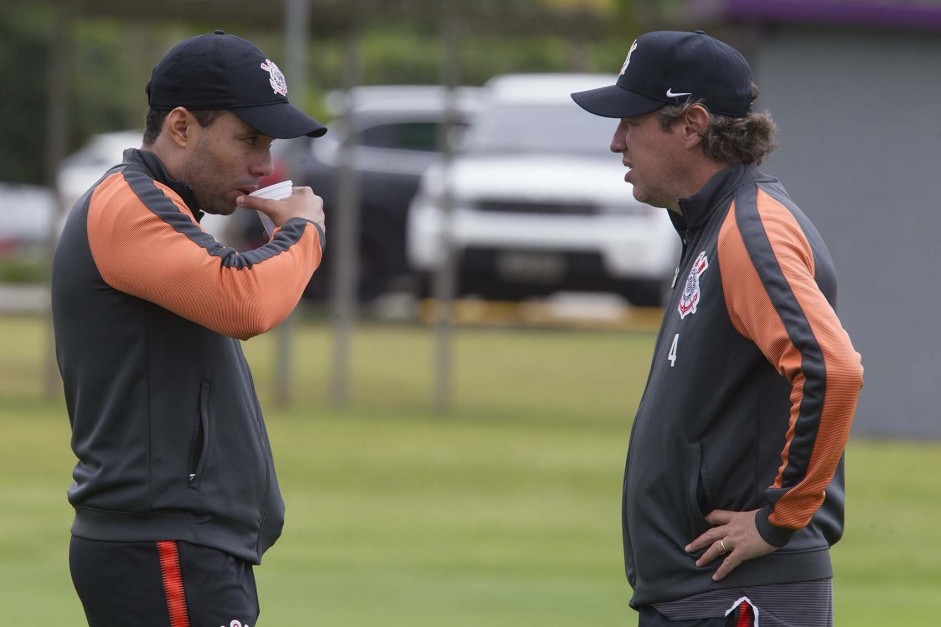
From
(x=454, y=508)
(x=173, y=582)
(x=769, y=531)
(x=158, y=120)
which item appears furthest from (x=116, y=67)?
(x=769, y=531)

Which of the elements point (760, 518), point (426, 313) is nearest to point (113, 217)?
point (760, 518)

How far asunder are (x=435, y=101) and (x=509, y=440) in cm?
→ 934

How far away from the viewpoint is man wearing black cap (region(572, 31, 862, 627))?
3408 mm

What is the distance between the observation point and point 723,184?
3.69 metres

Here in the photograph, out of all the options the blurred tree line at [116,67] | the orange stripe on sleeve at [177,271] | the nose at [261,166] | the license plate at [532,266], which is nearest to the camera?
the orange stripe on sleeve at [177,271]

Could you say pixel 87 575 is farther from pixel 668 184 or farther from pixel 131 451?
pixel 668 184

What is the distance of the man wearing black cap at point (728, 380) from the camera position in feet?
11.2

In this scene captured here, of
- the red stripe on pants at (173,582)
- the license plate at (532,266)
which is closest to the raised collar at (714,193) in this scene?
the red stripe on pants at (173,582)

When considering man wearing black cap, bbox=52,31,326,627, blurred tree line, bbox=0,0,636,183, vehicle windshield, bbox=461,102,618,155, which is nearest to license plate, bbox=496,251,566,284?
vehicle windshield, bbox=461,102,618,155

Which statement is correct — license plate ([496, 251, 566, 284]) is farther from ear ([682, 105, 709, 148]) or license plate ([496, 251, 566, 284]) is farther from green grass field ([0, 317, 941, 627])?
ear ([682, 105, 709, 148])

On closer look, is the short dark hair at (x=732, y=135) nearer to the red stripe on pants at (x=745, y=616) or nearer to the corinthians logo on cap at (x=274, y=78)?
the corinthians logo on cap at (x=274, y=78)

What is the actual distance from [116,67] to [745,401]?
106 ft

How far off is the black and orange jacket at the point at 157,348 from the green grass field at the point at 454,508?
3.29 meters

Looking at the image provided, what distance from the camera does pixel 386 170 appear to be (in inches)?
759
